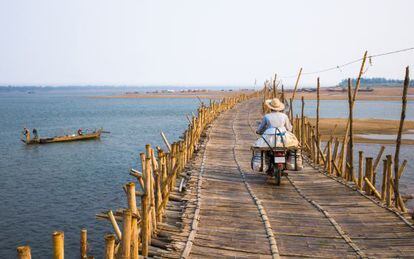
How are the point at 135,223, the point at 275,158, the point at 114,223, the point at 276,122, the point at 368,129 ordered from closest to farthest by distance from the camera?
the point at 135,223 < the point at 114,223 < the point at 275,158 < the point at 276,122 < the point at 368,129

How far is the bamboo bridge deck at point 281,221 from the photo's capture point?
5312mm

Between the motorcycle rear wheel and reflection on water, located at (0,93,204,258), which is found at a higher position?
the motorcycle rear wheel

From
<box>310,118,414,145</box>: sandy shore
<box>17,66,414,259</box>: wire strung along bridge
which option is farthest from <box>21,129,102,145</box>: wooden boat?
<box>17,66,414,259</box>: wire strung along bridge

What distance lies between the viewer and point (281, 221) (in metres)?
6.42

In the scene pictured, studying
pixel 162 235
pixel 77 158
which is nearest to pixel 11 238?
pixel 162 235

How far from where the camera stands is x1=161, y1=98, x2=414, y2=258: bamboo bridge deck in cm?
531

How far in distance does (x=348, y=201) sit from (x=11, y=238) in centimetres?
897

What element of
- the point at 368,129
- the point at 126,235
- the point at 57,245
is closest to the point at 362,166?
the point at 126,235

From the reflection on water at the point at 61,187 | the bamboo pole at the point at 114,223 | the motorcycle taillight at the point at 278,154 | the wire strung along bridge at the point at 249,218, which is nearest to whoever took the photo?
the bamboo pole at the point at 114,223

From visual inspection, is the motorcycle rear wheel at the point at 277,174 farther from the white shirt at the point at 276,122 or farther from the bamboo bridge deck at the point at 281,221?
the white shirt at the point at 276,122

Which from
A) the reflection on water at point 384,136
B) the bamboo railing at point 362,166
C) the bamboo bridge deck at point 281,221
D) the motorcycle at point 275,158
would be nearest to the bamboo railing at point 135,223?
the bamboo bridge deck at point 281,221

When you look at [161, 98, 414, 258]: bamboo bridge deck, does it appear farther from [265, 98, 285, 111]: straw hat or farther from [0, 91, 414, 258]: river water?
[0, 91, 414, 258]: river water

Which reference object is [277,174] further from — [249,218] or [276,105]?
[249,218]

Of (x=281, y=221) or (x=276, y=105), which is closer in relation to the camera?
(x=281, y=221)
